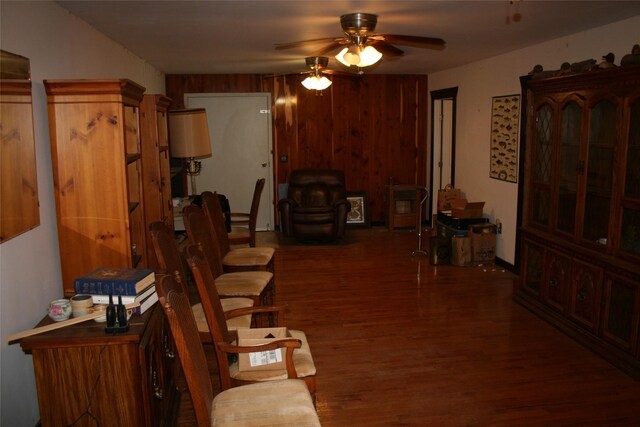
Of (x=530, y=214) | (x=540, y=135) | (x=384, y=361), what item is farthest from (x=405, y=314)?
(x=540, y=135)

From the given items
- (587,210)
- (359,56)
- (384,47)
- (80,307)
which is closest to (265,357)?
(80,307)

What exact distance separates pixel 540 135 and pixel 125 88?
3417mm

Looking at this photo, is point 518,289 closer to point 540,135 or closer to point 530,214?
point 530,214

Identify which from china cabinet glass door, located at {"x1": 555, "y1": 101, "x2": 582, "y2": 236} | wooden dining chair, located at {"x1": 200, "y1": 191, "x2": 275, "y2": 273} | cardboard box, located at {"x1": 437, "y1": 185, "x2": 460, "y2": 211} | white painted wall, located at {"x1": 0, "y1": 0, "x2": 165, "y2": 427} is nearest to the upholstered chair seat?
wooden dining chair, located at {"x1": 200, "y1": 191, "x2": 275, "y2": 273}

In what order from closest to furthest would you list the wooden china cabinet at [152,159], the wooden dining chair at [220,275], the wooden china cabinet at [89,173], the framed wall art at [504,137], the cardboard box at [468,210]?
the wooden china cabinet at [89,173] → the wooden dining chair at [220,275] → the wooden china cabinet at [152,159] → the framed wall art at [504,137] → the cardboard box at [468,210]

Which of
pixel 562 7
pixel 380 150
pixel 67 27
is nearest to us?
→ pixel 67 27

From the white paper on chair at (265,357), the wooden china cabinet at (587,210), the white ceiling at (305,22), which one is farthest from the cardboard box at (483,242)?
the white paper on chair at (265,357)

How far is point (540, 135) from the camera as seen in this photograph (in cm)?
468

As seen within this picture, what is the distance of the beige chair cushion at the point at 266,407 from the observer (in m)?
2.20

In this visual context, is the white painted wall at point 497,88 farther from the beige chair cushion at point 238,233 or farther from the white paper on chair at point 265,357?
the white paper on chair at point 265,357

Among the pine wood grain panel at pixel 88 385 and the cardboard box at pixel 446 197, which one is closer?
the pine wood grain panel at pixel 88 385

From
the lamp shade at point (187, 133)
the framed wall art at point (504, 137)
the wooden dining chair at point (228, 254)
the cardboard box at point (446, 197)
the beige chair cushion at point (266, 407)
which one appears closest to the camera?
the beige chair cushion at point (266, 407)

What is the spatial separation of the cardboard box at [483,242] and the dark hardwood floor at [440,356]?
21 centimetres

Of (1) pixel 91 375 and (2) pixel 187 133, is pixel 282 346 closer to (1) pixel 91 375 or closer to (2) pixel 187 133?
(1) pixel 91 375
